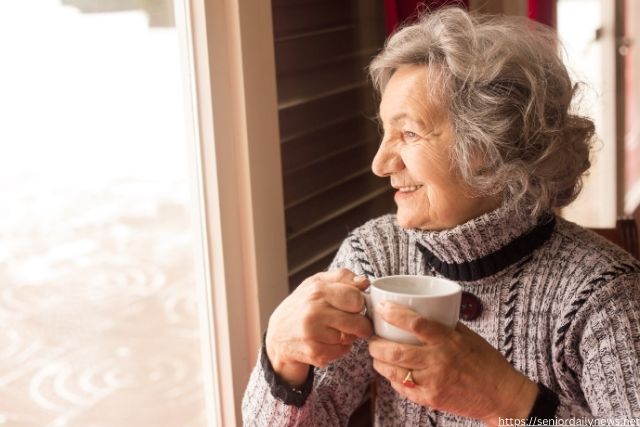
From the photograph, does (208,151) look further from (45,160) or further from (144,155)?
(45,160)

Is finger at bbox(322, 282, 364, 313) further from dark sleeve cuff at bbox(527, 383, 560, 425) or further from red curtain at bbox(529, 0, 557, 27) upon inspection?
red curtain at bbox(529, 0, 557, 27)

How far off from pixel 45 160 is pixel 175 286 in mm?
437

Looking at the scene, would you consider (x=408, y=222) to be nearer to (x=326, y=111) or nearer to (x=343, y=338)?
(x=343, y=338)

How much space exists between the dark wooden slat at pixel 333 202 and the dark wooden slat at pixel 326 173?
Answer: 0.08 ft

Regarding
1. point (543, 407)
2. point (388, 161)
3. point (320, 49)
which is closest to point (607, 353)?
point (543, 407)

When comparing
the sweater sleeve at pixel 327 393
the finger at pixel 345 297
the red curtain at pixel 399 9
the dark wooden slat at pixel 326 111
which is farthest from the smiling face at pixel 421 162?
the red curtain at pixel 399 9

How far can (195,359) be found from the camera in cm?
184

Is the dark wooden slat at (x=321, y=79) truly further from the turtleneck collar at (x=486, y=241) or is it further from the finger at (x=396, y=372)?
the finger at (x=396, y=372)

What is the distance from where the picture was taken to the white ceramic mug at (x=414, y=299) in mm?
1099

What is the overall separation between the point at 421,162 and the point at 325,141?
0.82 metres

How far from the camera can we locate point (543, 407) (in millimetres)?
1222

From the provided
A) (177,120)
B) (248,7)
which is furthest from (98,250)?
(248,7)

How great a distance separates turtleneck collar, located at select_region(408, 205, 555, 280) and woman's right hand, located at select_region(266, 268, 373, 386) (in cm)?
25

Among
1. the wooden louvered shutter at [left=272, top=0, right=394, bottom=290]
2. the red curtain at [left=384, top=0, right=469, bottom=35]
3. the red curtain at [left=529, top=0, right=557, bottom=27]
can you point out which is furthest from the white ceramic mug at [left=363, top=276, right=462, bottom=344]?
the red curtain at [left=529, top=0, right=557, bottom=27]
